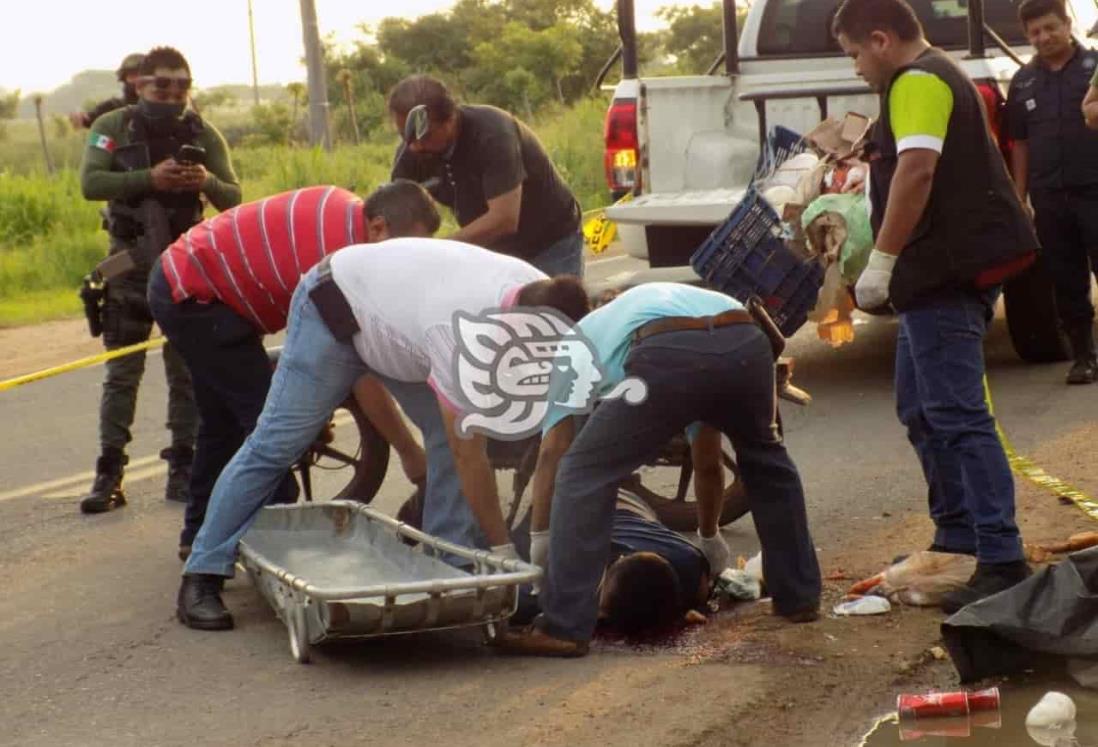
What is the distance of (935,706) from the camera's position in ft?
17.2

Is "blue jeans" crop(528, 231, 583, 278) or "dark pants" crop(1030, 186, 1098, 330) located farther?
"dark pants" crop(1030, 186, 1098, 330)

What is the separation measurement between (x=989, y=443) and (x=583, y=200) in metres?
17.7

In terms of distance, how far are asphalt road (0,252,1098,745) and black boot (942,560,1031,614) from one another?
825mm

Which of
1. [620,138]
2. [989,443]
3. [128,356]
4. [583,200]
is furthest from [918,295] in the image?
[583,200]

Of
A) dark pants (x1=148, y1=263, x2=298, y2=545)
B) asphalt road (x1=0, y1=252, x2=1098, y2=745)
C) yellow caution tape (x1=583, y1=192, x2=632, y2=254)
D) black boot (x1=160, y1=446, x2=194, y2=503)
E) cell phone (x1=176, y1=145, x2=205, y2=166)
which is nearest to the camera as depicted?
asphalt road (x1=0, y1=252, x2=1098, y2=745)

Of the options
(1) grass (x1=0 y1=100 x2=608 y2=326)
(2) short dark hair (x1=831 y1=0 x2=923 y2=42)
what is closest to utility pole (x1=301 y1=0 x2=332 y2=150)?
(1) grass (x1=0 y1=100 x2=608 y2=326)

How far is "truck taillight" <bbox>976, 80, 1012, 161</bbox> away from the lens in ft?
32.8

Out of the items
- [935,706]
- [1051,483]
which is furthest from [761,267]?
[935,706]

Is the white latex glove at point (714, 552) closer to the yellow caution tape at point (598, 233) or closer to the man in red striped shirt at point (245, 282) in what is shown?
the man in red striped shirt at point (245, 282)

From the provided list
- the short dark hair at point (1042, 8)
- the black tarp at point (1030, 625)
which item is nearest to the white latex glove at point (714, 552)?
the black tarp at point (1030, 625)

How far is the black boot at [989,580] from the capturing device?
20.3 ft

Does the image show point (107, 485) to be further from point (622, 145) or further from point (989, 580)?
point (989, 580)

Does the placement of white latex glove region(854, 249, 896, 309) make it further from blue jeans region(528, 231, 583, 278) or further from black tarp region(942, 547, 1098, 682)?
blue jeans region(528, 231, 583, 278)

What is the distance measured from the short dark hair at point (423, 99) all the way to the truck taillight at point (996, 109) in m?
3.36
